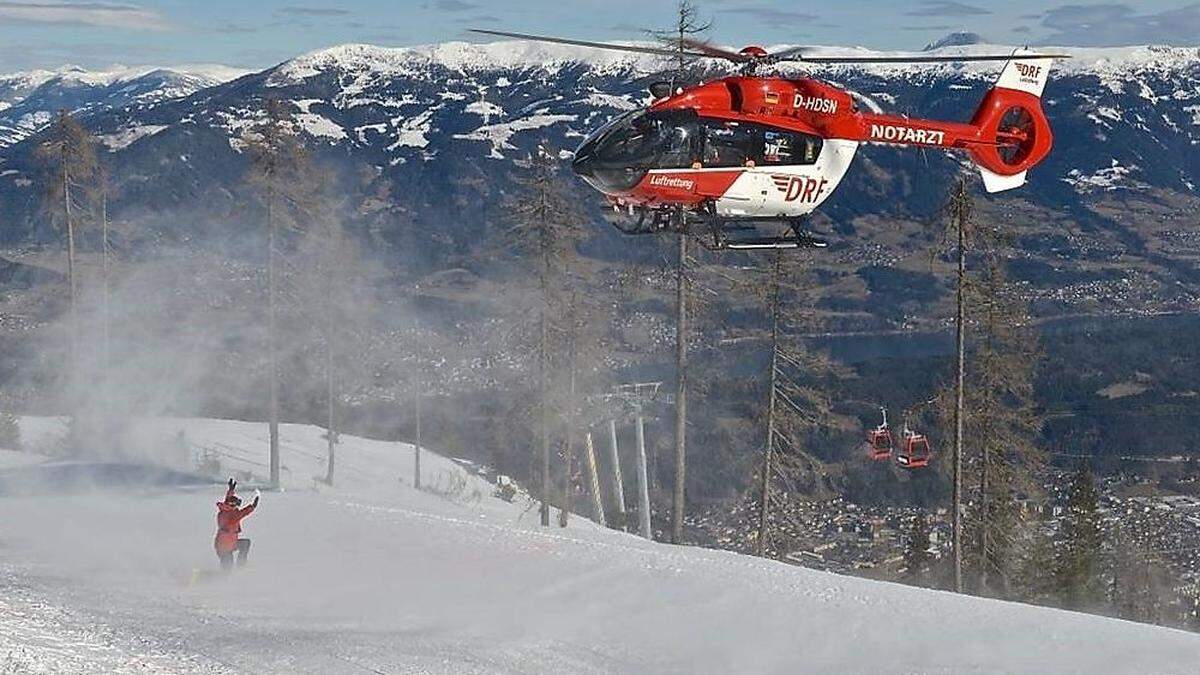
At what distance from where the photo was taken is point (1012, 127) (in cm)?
2441

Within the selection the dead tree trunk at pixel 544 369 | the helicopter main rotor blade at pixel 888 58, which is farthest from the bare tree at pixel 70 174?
the helicopter main rotor blade at pixel 888 58

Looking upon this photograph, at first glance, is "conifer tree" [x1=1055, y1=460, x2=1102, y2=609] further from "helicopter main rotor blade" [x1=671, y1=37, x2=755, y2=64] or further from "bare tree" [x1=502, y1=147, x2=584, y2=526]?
"helicopter main rotor blade" [x1=671, y1=37, x2=755, y2=64]

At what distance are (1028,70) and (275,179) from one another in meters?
18.7

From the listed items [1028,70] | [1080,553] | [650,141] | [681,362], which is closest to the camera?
[650,141]

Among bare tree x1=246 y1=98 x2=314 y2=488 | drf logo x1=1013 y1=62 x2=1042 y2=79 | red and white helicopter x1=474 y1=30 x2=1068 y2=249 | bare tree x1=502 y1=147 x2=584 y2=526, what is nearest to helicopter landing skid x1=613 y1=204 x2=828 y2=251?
red and white helicopter x1=474 y1=30 x2=1068 y2=249

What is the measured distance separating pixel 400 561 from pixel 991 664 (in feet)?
31.7

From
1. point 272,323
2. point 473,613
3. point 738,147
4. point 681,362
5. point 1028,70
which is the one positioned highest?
point 1028,70

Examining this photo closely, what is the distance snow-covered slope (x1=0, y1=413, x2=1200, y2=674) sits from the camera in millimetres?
14320

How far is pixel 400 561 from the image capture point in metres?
20.4

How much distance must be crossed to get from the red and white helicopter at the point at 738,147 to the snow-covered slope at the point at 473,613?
18.8 feet

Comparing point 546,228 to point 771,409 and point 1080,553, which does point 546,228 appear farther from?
point 1080,553

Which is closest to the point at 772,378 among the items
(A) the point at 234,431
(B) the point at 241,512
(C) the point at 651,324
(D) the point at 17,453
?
(B) the point at 241,512

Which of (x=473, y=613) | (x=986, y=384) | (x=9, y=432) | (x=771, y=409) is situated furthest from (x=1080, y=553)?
(x=9, y=432)

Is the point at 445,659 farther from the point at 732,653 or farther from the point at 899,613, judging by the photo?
the point at 899,613
